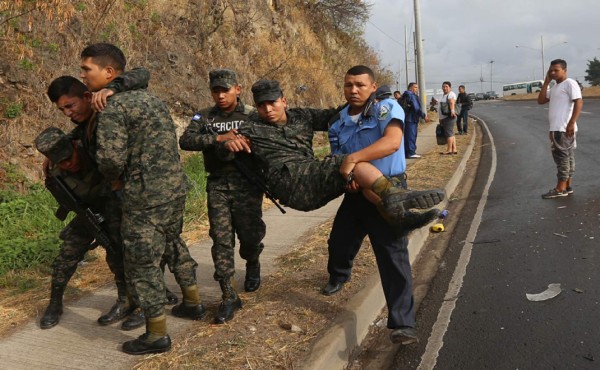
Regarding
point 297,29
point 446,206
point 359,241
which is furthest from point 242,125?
point 297,29

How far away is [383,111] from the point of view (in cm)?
299

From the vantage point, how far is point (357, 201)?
3291 millimetres

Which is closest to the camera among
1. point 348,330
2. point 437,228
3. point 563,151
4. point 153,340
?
point 153,340

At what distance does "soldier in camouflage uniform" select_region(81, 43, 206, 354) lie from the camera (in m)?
2.76

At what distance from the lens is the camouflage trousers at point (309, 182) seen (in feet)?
9.77

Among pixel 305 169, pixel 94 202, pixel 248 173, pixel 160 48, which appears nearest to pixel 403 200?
pixel 305 169

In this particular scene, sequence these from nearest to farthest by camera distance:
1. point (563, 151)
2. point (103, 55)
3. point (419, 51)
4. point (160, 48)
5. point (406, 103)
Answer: point (103, 55) < point (563, 151) < point (406, 103) < point (160, 48) < point (419, 51)

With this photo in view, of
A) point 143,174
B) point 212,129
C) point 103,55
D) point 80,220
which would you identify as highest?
point 103,55

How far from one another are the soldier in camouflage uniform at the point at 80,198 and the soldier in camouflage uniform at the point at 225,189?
64cm

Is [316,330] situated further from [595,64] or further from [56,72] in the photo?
[595,64]

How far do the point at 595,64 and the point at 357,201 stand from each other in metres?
90.3

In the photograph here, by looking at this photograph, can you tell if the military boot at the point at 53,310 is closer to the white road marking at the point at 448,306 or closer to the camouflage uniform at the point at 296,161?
the camouflage uniform at the point at 296,161

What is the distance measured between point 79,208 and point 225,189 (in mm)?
995

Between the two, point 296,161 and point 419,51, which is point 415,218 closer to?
point 296,161
